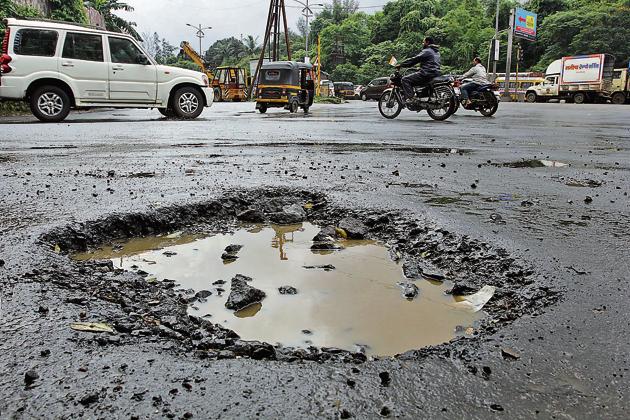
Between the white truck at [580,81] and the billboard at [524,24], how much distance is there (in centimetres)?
1366

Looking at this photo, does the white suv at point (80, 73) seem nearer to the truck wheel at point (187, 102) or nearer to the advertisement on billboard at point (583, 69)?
the truck wheel at point (187, 102)

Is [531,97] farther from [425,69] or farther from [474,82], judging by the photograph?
[425,69]

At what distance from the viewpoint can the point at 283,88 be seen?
17422mm

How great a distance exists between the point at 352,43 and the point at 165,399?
78.7 m

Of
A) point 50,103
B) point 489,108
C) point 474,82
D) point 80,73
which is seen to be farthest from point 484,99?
point 50,103

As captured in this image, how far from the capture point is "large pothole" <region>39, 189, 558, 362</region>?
5.36 feet

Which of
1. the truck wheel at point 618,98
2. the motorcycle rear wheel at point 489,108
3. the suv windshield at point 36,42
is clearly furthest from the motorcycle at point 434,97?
the truck wheel at point 618,98

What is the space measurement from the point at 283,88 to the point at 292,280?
15860mm

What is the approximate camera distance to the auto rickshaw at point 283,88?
1742 centimetres

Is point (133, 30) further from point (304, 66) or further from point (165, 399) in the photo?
point (165, 399)

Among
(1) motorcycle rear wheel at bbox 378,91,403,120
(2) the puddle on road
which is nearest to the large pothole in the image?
(2) the puddle on road

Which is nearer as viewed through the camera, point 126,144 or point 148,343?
point 148,343

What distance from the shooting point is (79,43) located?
973 cm

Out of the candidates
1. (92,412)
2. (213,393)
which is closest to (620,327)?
(213,393)
